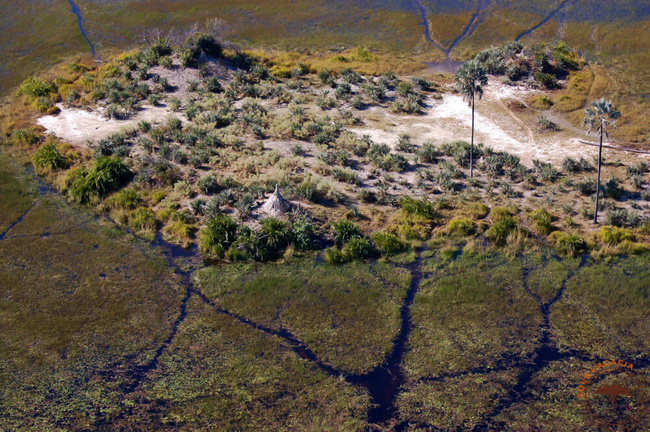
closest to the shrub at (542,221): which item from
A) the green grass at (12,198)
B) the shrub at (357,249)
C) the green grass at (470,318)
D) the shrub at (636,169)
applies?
the green grass at (470,318)

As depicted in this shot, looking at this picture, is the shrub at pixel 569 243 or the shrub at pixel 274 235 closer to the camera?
the shrub at pixel 569 243

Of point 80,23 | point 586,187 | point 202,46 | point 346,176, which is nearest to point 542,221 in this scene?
point 586,187

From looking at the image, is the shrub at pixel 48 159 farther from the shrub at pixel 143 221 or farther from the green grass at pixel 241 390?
the green grass at pixel 241 390

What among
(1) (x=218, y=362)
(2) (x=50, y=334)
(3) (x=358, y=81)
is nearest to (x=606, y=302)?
(1) (x=218, y=362)

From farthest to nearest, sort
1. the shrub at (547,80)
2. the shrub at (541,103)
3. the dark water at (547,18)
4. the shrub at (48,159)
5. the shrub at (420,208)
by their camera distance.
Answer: the dark water at (547,18) < the shrub at (547,80) < the shrub at (541,103) < the shrub at (48,159) < the shrub at (420,208)

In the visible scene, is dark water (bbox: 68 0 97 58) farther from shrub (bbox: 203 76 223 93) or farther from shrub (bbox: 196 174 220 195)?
shrub (bbox: 196 174 220 195)

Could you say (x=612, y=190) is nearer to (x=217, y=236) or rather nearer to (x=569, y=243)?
(x=569, y=243)

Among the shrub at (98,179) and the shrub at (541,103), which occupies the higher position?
the shrub at (541,103)
